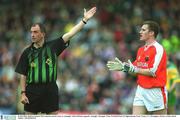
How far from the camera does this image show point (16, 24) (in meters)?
25.2

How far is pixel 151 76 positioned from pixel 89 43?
11.4 m

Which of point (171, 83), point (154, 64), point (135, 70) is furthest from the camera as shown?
point (171, 83)

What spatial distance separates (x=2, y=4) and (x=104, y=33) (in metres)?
4.33

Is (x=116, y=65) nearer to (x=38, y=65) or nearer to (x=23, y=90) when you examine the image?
(x=38, y=65)

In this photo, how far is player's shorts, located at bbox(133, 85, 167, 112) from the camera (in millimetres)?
12164

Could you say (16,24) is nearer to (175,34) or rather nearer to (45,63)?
(175,34)

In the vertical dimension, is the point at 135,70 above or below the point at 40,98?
above

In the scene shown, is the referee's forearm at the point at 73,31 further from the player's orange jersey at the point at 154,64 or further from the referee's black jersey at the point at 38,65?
the player's orange jersey at the point at 154,64

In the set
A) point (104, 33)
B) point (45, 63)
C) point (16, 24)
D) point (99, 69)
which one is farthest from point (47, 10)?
point (45, 63)

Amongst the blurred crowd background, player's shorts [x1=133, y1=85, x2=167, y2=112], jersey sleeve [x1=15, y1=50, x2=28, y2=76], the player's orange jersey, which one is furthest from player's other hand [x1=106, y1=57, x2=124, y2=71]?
the blurred crowd background

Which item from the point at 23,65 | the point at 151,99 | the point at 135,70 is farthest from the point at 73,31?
the point at 151,99

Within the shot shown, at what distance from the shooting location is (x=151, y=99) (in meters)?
12.2

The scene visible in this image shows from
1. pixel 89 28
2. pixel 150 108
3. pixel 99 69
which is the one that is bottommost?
pixel 150 108

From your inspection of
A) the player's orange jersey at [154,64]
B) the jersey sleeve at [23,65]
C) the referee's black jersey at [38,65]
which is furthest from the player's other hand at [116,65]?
the jersey sleeve at [23,65]
